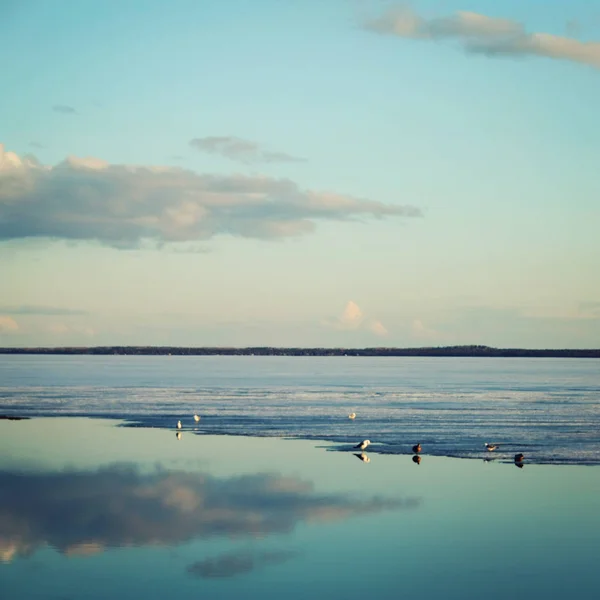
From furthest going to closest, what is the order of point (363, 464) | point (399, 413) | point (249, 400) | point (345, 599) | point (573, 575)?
point (249, 400)
point (399, 413)
point (363, 464)
point (573, 575)
point (345, 599)

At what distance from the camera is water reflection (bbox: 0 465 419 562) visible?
19.2 meters

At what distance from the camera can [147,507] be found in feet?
72.7

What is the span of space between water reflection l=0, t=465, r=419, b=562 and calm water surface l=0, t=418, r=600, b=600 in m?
0.05

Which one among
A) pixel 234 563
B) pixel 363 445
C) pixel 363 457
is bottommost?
pixel 234 563

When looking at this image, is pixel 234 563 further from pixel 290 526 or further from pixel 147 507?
pixel 147 507

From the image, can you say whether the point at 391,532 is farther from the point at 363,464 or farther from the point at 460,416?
the point at 460,416

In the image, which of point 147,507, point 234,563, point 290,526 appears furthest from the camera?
point 147,507

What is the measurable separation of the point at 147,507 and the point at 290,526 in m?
4.04

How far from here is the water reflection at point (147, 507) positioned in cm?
1916

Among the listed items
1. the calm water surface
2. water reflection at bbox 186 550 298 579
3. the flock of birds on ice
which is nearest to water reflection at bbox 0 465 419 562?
the calm water surface

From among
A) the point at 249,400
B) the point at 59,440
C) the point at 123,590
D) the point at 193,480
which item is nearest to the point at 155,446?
the point at 59,440

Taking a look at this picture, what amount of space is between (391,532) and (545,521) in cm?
365

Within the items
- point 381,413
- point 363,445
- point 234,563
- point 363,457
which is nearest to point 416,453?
point 363,457

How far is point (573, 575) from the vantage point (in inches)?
642
